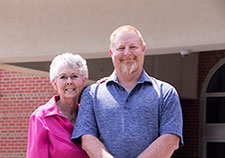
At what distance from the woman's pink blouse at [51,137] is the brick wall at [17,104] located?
28.5ft

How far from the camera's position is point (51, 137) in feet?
10.4

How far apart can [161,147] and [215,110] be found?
11566mm

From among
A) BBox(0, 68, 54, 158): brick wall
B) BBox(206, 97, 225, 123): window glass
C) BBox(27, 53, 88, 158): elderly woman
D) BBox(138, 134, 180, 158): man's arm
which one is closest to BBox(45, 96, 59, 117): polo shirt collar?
BBox(27, 53, 88, 158): elderly woman

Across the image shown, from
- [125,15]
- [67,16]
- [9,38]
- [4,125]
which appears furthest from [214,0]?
[4,125]

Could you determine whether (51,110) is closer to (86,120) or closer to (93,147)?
(86,120)

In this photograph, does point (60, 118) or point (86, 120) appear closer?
point (86, 120)

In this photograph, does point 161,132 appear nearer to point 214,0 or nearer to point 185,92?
point 214,0

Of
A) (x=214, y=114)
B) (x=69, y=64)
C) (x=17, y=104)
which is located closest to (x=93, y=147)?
(x=69, y=64)

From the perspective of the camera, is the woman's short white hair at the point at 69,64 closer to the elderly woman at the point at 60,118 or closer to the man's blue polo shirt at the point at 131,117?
the elderly woman at the point at 60,118

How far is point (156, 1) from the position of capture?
259 inches

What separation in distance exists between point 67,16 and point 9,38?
3.42ft

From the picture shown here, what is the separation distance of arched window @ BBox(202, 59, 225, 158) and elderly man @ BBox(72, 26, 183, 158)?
436 inches

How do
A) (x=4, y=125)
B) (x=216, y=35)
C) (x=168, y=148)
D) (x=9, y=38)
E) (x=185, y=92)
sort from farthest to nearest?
(x=185, y=92) < (x=4, y=125) < (x=9, y=38) < (x=216, y=35) < (x=168, y=148)

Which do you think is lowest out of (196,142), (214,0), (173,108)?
(196,142)
